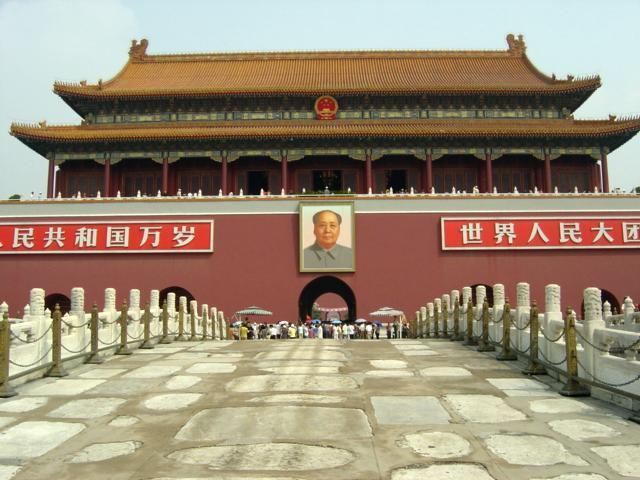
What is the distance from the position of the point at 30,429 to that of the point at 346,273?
17.7 metres

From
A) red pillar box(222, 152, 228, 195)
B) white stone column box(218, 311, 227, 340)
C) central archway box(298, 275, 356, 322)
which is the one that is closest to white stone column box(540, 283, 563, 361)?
white stone column box(218, 311, 227, 340)

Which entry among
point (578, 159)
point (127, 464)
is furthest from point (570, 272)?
point (127, 464)

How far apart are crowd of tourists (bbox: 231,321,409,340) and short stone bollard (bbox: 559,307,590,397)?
46.0 ft

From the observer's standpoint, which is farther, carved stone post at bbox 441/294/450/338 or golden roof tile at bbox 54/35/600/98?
golden roof tile at bbox 54/35/600/98

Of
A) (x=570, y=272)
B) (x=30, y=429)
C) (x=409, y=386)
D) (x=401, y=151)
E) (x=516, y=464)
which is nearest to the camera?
(x=516, y=464)

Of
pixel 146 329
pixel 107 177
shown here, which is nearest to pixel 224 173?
pixel 107 177

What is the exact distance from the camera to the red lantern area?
92.6 feet

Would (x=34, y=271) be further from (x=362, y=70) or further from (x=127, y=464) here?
(x=127, y=464)

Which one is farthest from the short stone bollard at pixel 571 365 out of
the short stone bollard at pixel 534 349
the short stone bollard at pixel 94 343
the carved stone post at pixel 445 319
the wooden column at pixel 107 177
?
the wooden column at pixel 107 177

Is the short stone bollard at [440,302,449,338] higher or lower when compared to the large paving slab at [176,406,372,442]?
higher

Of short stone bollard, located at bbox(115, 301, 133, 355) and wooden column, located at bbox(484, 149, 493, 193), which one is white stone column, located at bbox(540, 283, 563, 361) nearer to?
short stone bollard, located at bbox(115, 301, 133, 355)

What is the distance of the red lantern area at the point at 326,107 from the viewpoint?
28.2m

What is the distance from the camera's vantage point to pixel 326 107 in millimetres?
28281

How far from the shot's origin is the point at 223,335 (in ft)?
72.0
